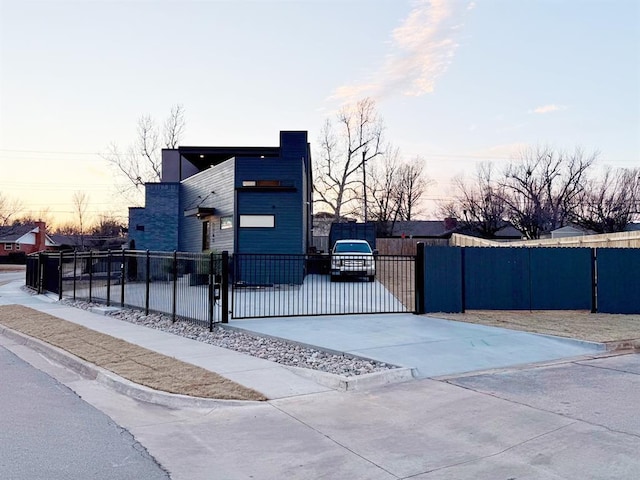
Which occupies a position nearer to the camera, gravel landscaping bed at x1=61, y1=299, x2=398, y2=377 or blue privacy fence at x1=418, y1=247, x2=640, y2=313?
gravel landscaping bed at x1=61, y1=299, x2=398, y2=377

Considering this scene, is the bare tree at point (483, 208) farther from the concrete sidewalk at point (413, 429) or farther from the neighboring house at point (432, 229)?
the concrete sidewalk at point (413, 429)

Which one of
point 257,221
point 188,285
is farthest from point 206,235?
point 188,285

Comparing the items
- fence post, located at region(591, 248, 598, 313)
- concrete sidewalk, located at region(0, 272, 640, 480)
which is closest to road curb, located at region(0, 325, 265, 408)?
concrete sidewalk, located at region(0, 272, 640, 480)

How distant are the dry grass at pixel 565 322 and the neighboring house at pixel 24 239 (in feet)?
214

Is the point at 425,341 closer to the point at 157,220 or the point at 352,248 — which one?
the point at 352,248

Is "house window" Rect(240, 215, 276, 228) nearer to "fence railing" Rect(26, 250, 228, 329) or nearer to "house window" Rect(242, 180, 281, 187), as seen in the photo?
"house window" Rect(242, 180, 281, 187)

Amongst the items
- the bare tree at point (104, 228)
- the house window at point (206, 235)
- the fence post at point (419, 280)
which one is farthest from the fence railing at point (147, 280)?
the bare tree at point (104, 228)

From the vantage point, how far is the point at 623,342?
9609mm

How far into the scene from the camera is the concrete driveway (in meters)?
8.20

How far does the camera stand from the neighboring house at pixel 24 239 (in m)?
66.3

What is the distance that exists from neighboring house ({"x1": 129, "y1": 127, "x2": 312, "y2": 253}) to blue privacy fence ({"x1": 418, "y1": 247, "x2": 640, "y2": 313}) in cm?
979

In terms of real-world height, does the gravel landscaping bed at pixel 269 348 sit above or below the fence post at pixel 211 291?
below

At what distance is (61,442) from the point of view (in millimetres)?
4852

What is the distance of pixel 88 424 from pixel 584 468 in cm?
475
